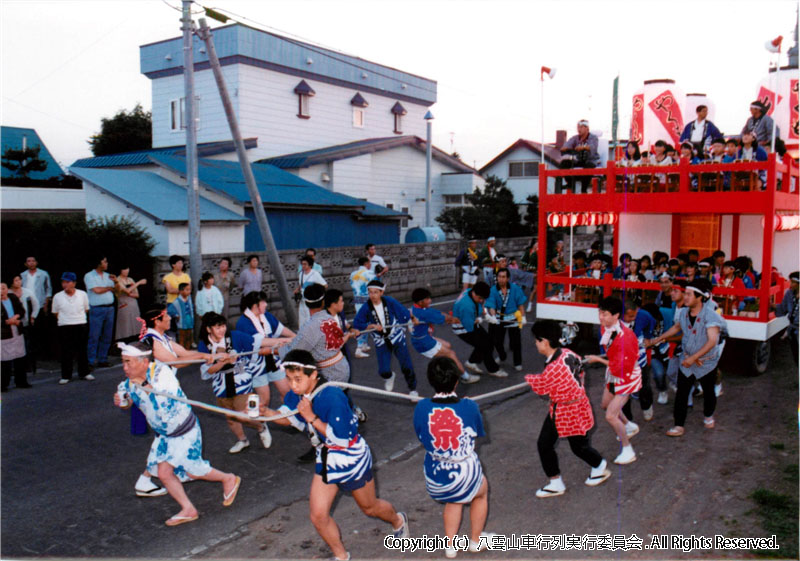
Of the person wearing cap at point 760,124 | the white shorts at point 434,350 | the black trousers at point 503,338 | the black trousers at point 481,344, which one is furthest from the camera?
the person wearing cap at point 760,124

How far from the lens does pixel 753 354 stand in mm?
10000

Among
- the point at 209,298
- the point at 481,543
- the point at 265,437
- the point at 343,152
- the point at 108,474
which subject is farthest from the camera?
the point at 343,152

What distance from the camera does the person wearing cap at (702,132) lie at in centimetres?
1259

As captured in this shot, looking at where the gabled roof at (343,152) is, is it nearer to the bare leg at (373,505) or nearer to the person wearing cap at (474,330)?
the person wearing cap at (474,330)

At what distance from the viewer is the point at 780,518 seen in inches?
210

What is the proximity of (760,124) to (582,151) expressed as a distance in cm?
333

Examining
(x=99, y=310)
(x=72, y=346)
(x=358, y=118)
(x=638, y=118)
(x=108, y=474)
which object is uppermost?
(x=358, y=118)

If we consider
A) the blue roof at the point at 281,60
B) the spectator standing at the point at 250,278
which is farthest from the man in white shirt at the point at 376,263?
the blue roof at the point at 281,60

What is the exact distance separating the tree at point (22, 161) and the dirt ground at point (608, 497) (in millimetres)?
27682

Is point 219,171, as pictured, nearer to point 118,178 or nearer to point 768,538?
point 118,178

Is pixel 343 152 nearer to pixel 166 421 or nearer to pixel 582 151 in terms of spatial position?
pixel 582 151

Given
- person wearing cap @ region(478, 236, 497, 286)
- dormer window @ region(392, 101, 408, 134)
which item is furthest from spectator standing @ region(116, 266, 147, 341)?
dormer window @ region(392, 101, 408, 134)

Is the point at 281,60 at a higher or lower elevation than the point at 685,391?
higher

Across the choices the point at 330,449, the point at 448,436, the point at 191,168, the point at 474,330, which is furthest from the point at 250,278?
the point at 448,436
